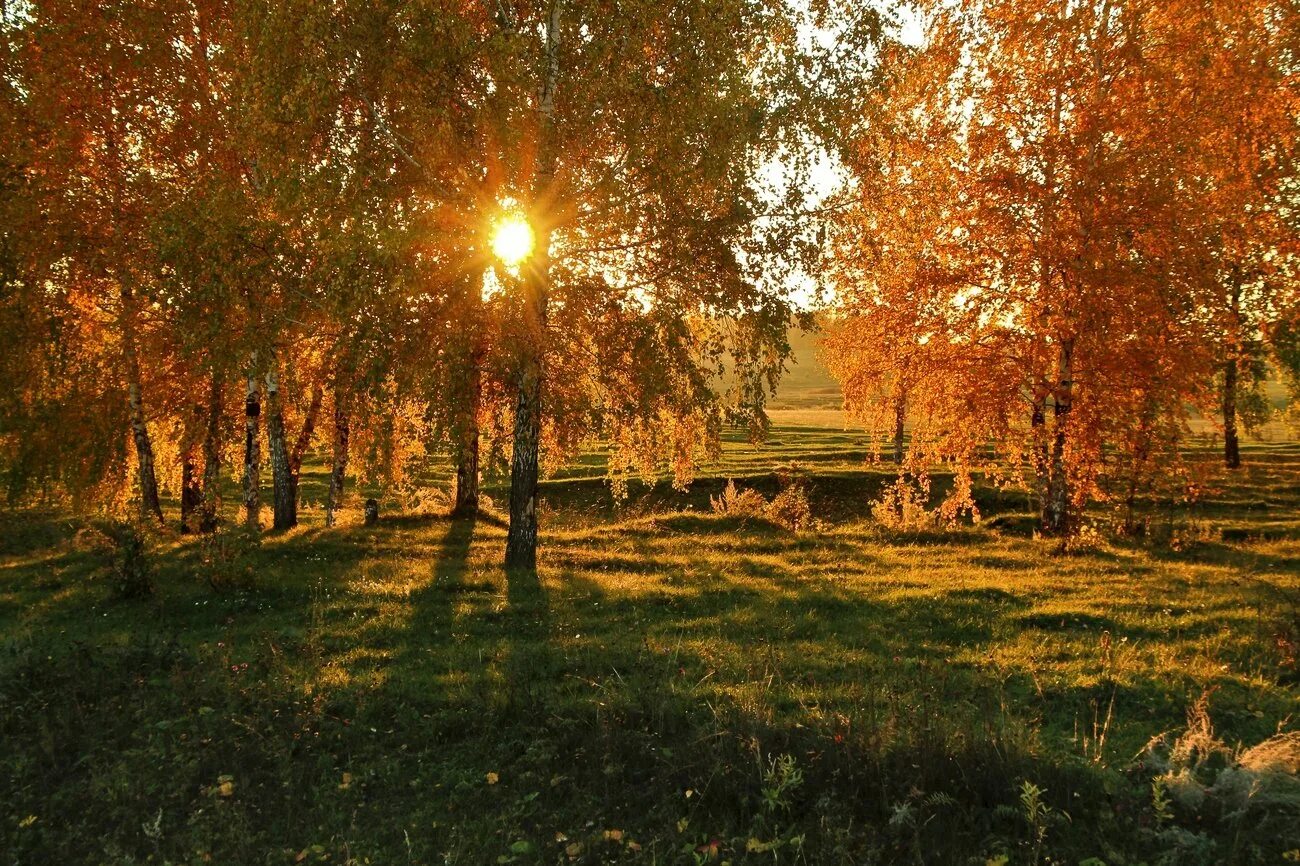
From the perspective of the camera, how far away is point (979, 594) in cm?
1212

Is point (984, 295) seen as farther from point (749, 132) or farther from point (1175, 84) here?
point (749, 132)

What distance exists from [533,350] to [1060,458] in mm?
11642

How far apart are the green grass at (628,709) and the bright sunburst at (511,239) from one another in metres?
5.41

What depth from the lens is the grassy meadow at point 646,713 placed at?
537 cm

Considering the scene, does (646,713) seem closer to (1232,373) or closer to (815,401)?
(1232,373)

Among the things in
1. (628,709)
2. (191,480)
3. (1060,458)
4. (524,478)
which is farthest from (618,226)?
(191,480)

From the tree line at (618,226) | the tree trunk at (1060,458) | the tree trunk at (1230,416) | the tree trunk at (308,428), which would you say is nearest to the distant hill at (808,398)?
the tree line at (618,226)

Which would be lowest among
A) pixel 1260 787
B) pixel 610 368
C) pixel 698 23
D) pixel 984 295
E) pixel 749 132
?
pixel 1260 787

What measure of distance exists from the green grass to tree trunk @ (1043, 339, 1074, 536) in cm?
248

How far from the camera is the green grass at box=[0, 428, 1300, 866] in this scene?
5422 millimetres

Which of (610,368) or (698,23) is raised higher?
(698,23)

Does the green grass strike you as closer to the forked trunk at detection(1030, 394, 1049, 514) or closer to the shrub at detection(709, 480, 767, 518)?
the forked trunk at detection(1030, 394, 1049, 514)

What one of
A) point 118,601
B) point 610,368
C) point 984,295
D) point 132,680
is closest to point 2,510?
point 118,601

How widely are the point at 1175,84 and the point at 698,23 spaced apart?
369 inches
